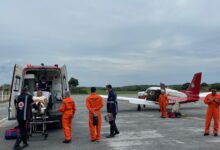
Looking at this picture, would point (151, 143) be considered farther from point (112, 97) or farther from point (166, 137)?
point (112, 97)

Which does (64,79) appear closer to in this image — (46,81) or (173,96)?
(46,81)

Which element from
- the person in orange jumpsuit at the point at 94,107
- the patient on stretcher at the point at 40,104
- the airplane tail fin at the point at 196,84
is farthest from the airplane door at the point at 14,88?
the airplane tail fin at the point at 196,84

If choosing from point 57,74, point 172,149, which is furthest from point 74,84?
point 172,149

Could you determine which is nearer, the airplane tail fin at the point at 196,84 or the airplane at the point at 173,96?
the airplane at the point at 173,96

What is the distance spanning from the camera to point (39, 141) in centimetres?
1141

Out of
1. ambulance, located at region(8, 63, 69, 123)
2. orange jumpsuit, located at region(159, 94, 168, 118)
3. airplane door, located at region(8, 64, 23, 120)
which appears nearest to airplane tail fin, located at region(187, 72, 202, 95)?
orange jumpsuit, located at region(159, 94, 168, 118)

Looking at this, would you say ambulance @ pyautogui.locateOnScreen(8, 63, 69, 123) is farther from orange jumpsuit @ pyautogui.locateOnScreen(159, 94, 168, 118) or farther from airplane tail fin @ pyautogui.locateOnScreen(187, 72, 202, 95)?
airplane tail fin @ pyautogui.locateOnScreen(187, 72, 202, 95)

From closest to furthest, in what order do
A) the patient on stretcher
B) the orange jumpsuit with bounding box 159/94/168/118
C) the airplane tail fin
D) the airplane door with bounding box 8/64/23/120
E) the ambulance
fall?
1. the patient on stretcher
2. the airplane door with bounding box 8/64/23/120
3. the ambulance
4. the orange jumpsuit with bounding box 159/94/168/118
5. the airplane tail fin

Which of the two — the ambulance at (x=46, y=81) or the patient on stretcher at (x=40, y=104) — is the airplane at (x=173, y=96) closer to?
the ambulance at (x=46, y=81)

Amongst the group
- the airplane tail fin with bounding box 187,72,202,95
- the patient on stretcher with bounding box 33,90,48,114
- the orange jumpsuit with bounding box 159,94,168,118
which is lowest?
the orange jumpsuit with bounding box 159,94,168,118

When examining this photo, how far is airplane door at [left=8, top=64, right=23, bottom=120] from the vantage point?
12820 mm

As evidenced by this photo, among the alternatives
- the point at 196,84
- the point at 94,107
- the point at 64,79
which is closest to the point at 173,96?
the point at 196,84

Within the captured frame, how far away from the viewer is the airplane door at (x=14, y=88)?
42.1 feet

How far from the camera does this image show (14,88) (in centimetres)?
1304
